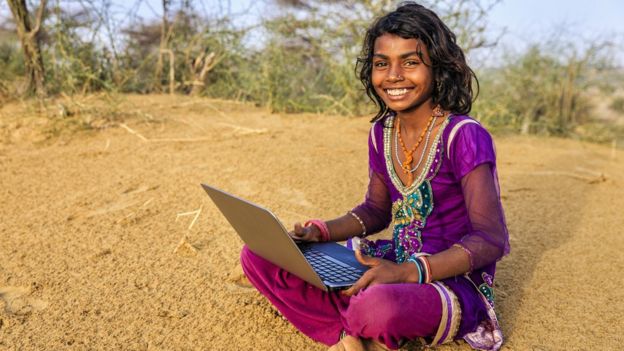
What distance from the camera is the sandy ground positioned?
2.04 metres

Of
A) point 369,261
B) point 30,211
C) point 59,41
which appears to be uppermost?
point 59,41

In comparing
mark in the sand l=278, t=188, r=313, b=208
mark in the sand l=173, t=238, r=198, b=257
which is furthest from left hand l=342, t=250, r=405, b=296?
mark in the sand l=278, t=188, r=313, b=208

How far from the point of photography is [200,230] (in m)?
3.00

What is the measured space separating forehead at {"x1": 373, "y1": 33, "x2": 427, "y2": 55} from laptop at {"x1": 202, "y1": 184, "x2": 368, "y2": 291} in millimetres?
708

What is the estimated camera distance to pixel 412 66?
195cm

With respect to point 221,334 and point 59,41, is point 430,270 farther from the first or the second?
point 59,41

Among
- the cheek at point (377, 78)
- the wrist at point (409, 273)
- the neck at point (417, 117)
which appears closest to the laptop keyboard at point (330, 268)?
the wrist at point (409, 273)

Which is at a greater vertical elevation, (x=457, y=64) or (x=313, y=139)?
(x=457, y=64)

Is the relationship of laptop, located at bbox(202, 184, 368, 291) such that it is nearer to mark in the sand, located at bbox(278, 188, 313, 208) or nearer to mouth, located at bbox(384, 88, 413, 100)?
mouth, located at bbox(384, 88, 413, 100)

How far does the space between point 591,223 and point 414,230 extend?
1933 mm

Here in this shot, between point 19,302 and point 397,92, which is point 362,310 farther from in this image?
point 19,302

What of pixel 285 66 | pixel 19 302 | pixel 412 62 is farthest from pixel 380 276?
pixel 285 66

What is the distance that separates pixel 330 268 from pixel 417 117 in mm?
594

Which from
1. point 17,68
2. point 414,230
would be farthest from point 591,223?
point 17,68
